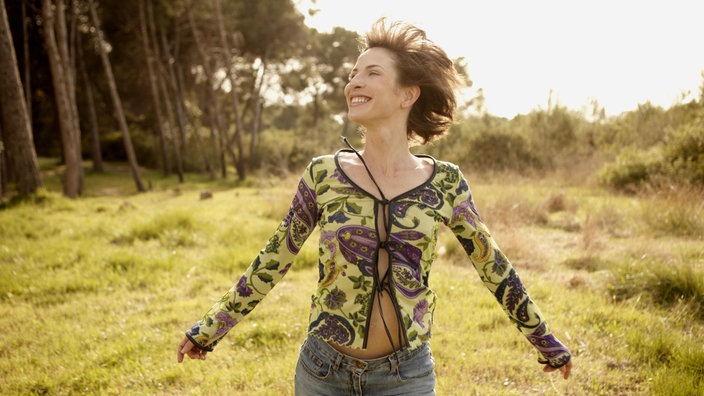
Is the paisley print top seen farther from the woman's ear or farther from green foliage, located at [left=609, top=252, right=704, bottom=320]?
green foliage, located at [left=609, top=252, right=704, bottom=320]

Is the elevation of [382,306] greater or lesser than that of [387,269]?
lesser

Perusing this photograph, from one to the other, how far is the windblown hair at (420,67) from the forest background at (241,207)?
20cm

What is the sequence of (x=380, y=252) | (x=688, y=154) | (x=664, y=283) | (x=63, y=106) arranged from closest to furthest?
(x=380, y=252) → (x=664, y=283) → (x=688, y=154) → (x=63, y=106)

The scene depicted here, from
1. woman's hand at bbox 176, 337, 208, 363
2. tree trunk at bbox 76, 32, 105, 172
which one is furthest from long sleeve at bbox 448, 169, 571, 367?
tree trunk at bbox 76, 32, 105, 172

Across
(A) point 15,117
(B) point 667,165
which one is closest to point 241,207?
(A) point 15,117

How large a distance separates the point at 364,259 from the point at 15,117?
1203cm

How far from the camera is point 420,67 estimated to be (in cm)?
217

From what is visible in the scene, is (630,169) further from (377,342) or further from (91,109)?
(91,109)

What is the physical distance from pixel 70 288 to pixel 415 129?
5086mm

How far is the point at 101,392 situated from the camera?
3367 millimetres

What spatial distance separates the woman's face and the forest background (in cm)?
52

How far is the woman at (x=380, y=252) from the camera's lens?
183cm

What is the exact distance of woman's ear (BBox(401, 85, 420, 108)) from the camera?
2195mm

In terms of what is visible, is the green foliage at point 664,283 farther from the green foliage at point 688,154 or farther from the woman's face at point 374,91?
the green foliage at point 688,154
